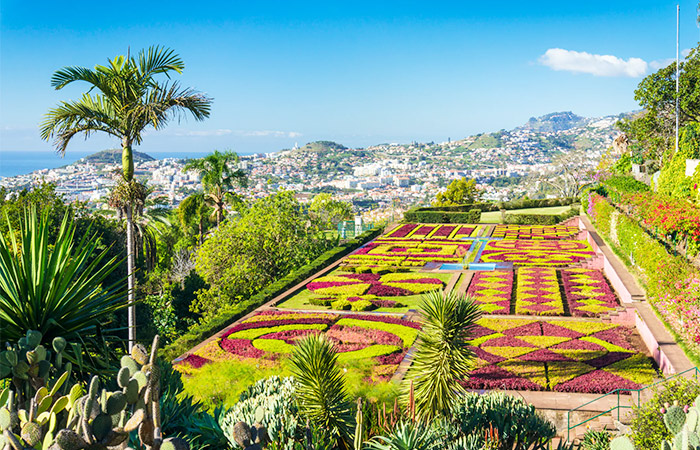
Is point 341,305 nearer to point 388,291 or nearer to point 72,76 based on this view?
point 388,291

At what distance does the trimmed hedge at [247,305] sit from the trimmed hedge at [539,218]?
1797 centimetres

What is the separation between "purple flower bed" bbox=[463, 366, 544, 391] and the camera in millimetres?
13617

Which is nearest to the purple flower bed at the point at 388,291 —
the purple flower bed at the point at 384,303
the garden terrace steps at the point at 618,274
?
the purple flower bed at the point at 384,303

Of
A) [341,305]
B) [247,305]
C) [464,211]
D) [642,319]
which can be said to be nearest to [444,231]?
[464,211]

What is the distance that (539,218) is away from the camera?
48.8 meters

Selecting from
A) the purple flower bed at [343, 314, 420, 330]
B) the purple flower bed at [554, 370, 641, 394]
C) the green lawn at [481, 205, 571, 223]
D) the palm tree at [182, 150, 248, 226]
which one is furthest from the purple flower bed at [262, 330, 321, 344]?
the green lawn at [481, 205, 571, 223]

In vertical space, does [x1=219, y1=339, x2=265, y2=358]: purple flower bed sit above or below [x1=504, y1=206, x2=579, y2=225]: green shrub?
below

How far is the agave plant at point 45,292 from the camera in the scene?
643cm

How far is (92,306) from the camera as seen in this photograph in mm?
6945

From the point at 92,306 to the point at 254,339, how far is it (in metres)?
11.1

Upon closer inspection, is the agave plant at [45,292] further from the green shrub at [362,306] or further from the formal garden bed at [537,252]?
the formal garden bed at [537,252]

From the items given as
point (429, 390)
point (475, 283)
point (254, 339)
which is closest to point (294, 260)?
point (475, 283)

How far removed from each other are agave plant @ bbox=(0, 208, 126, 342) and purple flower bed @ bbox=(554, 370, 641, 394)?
34.4ft

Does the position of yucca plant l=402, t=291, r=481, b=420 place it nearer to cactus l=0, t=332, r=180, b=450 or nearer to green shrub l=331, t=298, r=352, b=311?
cactus l=0, t=332, r=180, b=450
